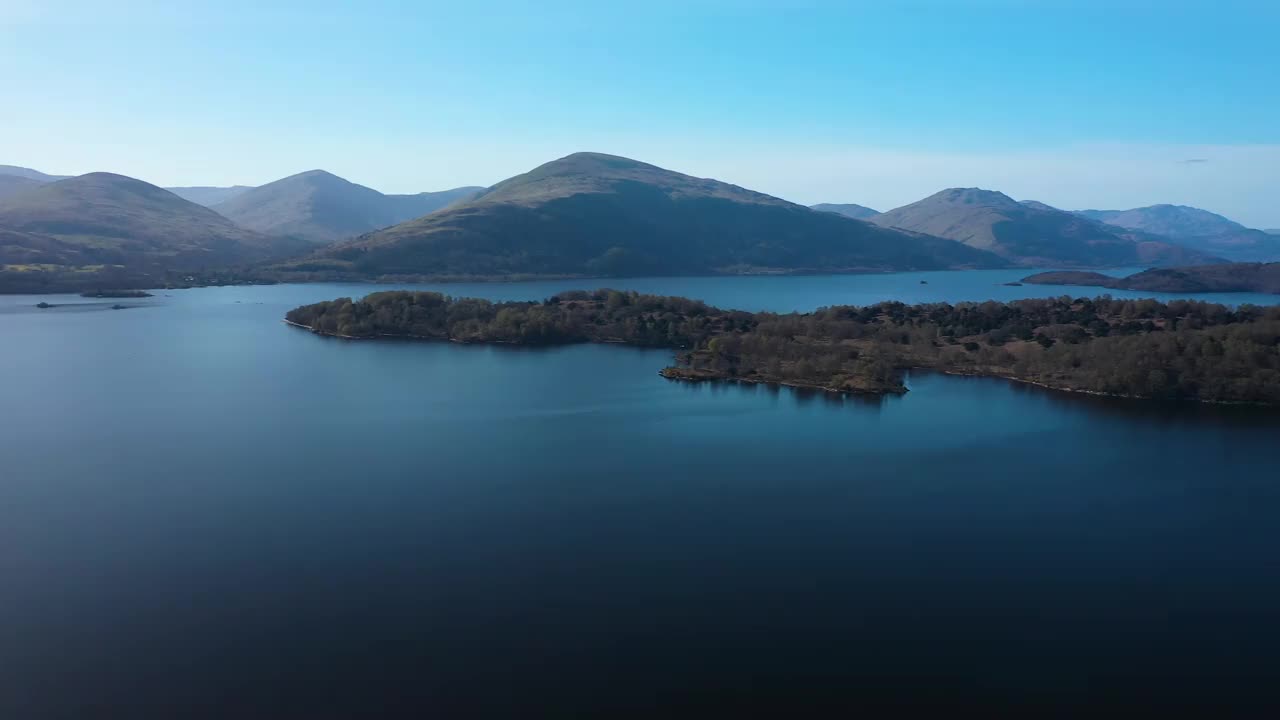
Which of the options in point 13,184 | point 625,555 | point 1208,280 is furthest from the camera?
point 13,184

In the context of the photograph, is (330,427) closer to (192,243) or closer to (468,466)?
(468,466)

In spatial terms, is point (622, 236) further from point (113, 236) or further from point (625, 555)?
point (625, 555)

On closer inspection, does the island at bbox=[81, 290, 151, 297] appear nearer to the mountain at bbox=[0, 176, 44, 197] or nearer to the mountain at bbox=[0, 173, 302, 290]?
the mountain at bbox=[0, 173, 302, 290]

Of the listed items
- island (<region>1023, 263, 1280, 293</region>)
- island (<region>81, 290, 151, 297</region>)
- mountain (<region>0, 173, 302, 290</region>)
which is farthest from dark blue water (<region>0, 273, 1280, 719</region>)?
island (<region>1023, 263, 1280, 293</region>)

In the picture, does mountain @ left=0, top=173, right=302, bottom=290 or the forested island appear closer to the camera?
the forested island

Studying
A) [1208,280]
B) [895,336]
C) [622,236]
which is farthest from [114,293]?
[1208,280]

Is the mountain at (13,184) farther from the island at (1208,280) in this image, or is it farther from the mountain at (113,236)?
the island at (1208,280)
